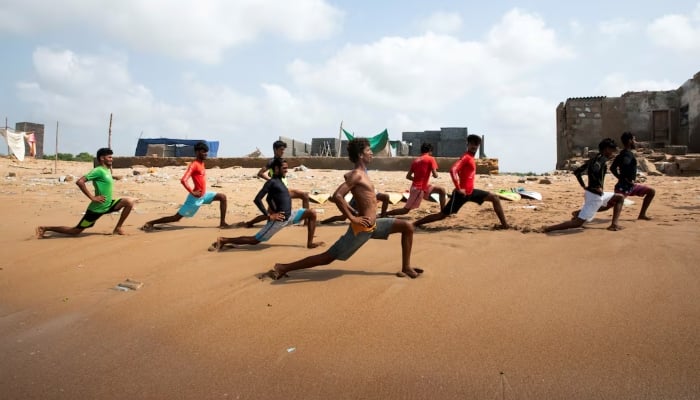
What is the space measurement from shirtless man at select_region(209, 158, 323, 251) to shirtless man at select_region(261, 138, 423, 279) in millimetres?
1353

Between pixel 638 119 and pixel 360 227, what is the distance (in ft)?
69.1

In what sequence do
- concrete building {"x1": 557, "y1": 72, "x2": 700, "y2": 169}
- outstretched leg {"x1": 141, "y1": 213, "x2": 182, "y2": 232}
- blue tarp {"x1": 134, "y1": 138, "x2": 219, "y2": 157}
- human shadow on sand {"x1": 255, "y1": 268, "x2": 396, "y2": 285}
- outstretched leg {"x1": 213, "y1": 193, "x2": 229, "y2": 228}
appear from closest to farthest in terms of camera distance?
human shadow on sand {"x1": 255, "y1": 268, "x2": 396, "y2": 285}
outstretched leg {"x1": 141, "y1": 213, "x2": 182, "y2": 232}
outstretched leg {"x1": 213, "y1": 193, "x2": 229, "y2": 228}
concrete building {"x1": 557, "y1": 72, "x2": 700, "y2": 169}
blue tarp {"x1": 134, "y1": 138, "x2": 219, "y2": 157}

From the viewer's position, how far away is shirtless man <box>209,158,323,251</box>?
554 centimetres

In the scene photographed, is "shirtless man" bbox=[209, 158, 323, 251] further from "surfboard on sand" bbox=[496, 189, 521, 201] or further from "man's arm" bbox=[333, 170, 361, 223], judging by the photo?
"surfboard on sand" bbox=[496, 189, 521, 201]

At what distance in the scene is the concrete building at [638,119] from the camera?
19.4 meters

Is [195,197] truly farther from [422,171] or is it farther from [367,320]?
[367,320]

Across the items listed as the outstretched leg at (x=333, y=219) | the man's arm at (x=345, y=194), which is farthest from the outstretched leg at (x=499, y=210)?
the man's arm at (x=345, y=194)

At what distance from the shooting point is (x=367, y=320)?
3.22 metres

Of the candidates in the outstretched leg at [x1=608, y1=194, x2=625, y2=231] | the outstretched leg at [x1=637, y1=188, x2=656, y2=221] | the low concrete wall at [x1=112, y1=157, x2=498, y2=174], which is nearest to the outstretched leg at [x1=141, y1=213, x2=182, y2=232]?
the outstretched leg at [x1=608, y1=194, x2=625, y2=231]

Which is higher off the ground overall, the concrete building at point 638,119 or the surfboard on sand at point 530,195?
the concrete building at point 638,119

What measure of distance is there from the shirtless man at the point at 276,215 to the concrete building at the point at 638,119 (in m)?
18.8

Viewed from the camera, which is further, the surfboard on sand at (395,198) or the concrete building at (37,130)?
the concrete building at (37,130)

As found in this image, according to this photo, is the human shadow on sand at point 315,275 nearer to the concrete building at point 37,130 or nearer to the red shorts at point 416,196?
the red shorts at point 416,196

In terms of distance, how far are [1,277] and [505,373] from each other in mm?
4847
